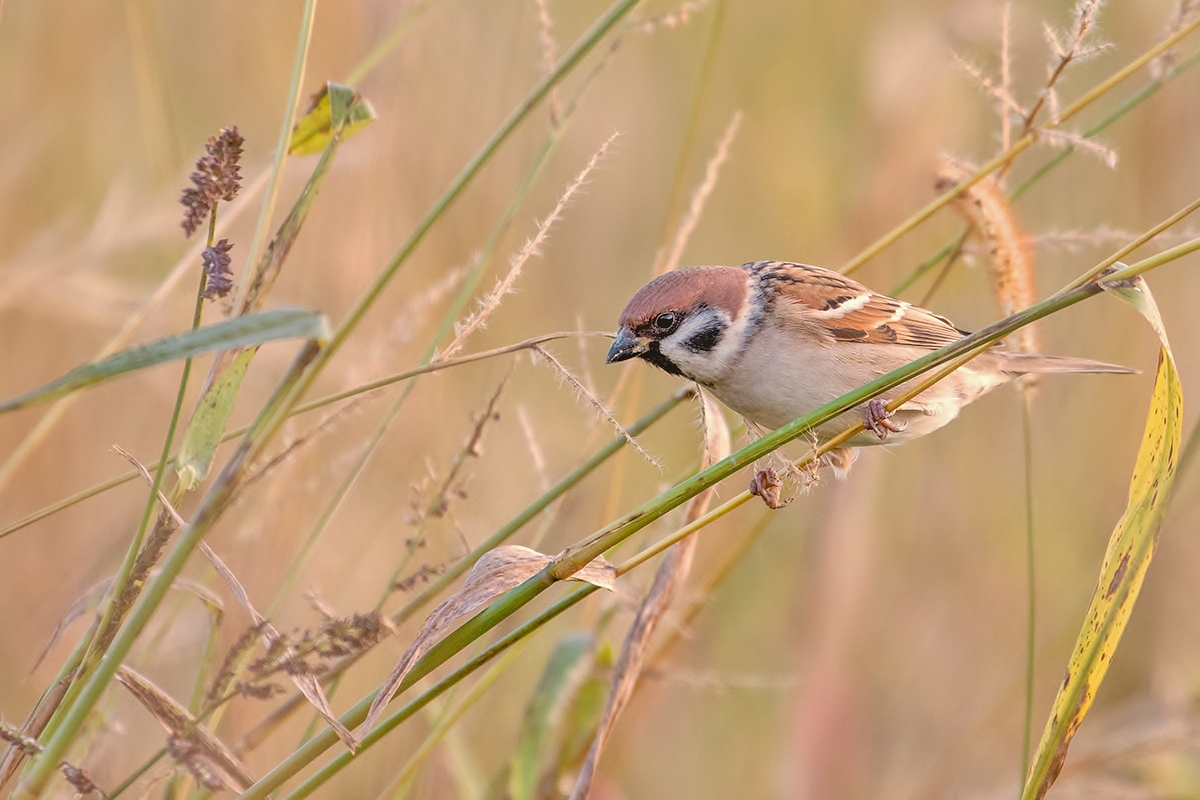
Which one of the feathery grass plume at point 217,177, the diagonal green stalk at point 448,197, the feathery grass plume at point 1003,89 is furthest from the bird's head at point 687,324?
the feathery grass plume at point 217,177

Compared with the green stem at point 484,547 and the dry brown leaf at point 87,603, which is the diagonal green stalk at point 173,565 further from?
the green stem at point 484,547

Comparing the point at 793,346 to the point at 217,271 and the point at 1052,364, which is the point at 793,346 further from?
the point at 217,271

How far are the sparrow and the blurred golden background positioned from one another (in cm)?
23

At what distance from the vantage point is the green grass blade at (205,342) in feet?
3.51

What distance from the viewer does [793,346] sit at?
2.56 m

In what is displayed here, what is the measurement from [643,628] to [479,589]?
0.46 meters

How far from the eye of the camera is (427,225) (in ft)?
4.13

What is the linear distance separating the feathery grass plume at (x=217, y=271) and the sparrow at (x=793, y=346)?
1195 mm

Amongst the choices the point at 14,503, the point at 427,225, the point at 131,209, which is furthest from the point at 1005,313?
the point at 14,503

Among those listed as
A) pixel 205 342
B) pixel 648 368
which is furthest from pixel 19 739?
pixel 648 368

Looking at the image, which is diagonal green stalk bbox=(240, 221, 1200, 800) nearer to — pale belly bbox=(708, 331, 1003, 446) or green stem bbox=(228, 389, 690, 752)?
green stem bbox=(228, 389, 690, 752)

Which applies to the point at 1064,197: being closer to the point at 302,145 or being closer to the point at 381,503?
the point at 381,503

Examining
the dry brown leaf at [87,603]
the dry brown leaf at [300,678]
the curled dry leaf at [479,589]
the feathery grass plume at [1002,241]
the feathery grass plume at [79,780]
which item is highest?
the feathery grass plume at [1002,241]

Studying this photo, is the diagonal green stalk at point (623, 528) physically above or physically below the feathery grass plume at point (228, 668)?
above
